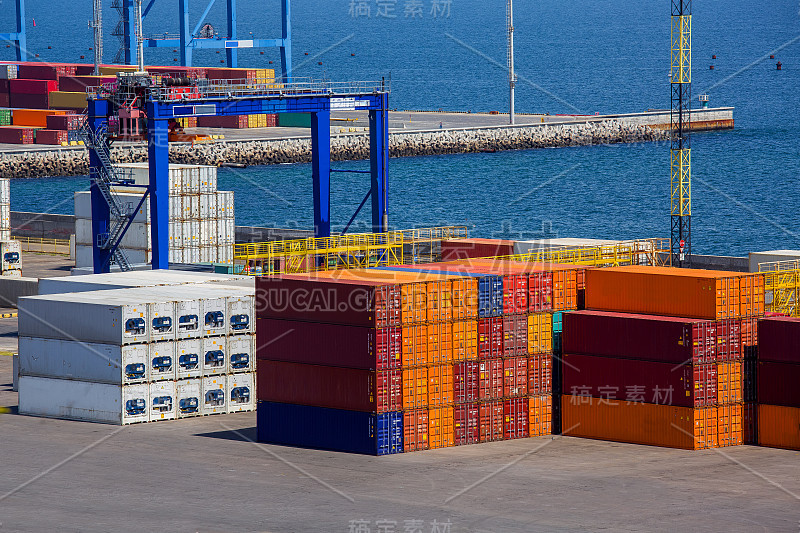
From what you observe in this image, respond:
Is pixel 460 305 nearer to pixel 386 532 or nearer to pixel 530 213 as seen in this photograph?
pixel 386 532

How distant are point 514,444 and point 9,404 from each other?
18.1 m

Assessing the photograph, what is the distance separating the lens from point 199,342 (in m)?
44.1

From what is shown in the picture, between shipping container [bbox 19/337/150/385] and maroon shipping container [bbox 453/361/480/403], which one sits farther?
shipping container [bbox 19/337/150/385]

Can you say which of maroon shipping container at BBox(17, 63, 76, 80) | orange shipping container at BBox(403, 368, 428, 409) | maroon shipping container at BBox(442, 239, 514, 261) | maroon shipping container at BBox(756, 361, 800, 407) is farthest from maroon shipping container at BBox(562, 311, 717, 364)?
maroon shipping container at BBox(17, 63, 76, 80)

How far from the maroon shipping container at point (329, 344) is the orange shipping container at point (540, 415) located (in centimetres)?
555

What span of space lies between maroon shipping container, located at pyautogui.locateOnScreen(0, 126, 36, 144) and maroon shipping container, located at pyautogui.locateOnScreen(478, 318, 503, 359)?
402 ft

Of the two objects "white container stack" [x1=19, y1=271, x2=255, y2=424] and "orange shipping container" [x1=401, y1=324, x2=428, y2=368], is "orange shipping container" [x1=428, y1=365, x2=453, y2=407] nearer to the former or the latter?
"orange shipping container" [x1=401, y1=324, x2=428, y2=368]

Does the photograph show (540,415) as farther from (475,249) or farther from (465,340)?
(475,249)

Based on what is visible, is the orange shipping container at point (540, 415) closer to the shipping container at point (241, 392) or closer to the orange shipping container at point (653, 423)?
the orange shipping container at point (653, 423)

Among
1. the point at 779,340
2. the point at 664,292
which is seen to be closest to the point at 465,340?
the point at 664,292

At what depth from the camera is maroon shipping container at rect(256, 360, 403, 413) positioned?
3888 cm

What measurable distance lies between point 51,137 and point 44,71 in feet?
94.0

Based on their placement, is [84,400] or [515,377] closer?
[515,377]

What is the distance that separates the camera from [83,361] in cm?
4338
